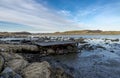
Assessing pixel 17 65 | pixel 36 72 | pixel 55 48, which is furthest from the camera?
pixel 55 48

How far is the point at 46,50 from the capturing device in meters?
36.0

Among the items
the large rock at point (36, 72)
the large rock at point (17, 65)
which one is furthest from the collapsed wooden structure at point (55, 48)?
the large rock at point (36, 72)

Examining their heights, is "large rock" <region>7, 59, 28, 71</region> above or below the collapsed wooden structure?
above

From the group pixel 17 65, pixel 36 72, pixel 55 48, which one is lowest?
pixel 55 48

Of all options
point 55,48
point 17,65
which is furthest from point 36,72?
point 55,48

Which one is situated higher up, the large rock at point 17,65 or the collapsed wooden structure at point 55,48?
the large rock at point 17,65

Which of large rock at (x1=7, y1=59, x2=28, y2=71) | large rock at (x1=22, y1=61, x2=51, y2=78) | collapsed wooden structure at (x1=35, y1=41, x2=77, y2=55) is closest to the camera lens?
large rock at (x1=22, y1=61, x2=51, y2=78)

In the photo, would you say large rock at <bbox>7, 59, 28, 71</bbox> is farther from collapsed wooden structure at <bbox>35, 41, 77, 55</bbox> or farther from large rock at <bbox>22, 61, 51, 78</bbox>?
collapsed wooden structure at <bbox>35, 41, 77, 55</bbox>

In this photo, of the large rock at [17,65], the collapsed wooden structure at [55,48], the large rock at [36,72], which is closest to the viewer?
the large rock at [36,72]

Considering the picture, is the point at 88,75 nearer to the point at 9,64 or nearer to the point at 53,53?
the point at 9,64

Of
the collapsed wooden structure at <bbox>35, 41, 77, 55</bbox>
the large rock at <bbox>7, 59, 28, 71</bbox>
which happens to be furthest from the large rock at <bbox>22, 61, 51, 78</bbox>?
the collapsed wooden structure at <bbox>35, 41, 77, 55</bbox>

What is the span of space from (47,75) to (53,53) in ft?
77.9

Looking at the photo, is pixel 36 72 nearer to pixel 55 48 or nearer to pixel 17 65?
pixel 17 65

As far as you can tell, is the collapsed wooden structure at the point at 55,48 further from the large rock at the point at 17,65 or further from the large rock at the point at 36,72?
the large rock at the point at 36,72
